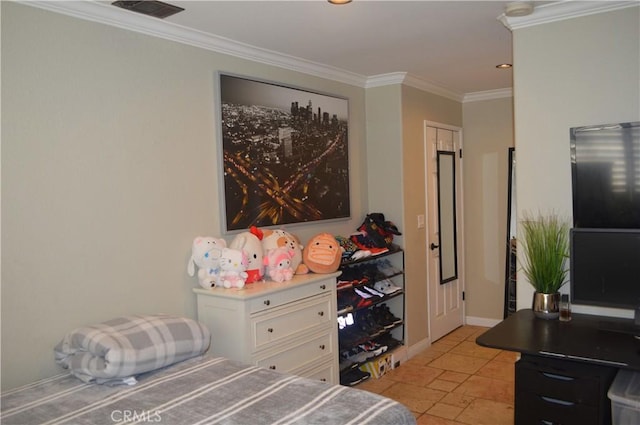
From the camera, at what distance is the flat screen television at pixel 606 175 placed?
273cm

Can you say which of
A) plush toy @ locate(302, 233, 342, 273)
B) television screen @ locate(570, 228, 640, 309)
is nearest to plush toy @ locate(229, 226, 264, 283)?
plush toy @ locate(302, 233, 342, 273)

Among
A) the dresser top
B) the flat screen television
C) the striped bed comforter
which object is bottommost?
the striped bed comforter

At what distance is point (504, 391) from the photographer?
3.87 meters

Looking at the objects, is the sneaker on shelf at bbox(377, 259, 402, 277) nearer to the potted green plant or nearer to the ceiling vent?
the potted green plant

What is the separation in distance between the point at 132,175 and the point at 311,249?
1277 mm

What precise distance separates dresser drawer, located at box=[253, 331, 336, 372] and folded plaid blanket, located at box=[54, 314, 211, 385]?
0.52m

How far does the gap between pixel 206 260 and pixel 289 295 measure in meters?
0.55

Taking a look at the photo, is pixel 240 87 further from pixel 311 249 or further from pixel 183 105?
pixel 311 249

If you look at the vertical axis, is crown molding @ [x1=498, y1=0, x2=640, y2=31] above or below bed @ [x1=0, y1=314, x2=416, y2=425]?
above

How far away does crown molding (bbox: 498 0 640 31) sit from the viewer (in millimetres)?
2770

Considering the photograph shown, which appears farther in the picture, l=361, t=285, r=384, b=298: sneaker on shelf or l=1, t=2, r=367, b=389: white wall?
l=361, t=285, r=384, b=298: sneaker on shelf

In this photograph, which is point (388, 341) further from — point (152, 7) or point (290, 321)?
point (152, 7)

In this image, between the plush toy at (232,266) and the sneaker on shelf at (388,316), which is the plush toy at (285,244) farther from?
the sneaker on shelf at (388,316)

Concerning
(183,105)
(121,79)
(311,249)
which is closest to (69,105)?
(121,79)
